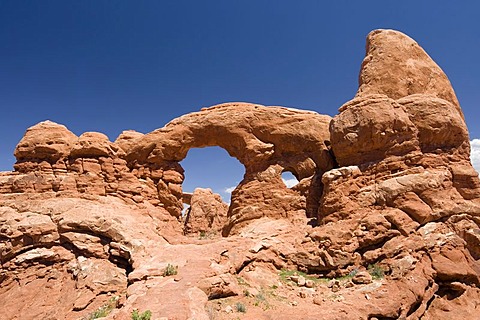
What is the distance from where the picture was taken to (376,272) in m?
11.4

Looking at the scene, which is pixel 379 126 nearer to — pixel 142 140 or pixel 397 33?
pixel 397 33

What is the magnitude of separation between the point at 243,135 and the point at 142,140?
5831mm

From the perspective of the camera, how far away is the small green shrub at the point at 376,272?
36.7 ft

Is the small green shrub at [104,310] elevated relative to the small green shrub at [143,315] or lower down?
lower down

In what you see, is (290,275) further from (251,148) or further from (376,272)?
(251,148)

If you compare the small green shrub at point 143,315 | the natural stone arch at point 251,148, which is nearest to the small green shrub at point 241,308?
the small green shrub at point 143,315

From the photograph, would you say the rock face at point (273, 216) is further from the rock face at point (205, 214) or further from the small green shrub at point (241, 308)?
the rock face at point (205, 214)

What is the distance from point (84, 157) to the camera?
55.4ft

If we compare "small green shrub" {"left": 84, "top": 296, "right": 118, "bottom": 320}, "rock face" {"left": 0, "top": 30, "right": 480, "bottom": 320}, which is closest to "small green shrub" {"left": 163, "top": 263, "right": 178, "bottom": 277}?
"rock face" {"left": 0, "top": 30, "right": 480, "bottom": 320}

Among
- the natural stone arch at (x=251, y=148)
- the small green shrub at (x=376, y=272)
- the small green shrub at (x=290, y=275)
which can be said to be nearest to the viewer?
the small green shrub at (x=376, y=272)

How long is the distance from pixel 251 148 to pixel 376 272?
30.0ft

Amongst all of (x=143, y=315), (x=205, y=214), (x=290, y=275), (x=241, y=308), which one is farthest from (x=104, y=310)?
(x=205, y=214)

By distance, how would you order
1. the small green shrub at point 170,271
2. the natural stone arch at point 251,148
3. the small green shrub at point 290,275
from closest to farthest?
the small green shrub at point 170,271, the small green shrub at point 290,275, the natural stone arch at point 251,148

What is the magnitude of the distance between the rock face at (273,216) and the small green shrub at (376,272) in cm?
4
